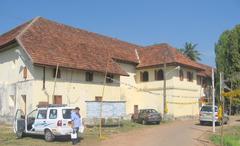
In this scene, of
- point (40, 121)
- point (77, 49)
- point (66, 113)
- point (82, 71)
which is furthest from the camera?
point (77, 49)

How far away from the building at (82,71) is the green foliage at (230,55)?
27.3 ft

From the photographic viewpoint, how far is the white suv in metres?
20.6

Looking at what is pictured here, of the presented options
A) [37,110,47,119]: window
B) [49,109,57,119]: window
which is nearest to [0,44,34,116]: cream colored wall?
[37,110,47,119]: window

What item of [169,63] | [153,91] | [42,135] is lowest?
[42,135]

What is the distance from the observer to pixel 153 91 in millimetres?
42844

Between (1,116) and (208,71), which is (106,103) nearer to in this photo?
(1,116)

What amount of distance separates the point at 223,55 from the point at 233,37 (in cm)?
294

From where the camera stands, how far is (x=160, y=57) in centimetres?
4316

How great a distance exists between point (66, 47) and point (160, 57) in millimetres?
13251

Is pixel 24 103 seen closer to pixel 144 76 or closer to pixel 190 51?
pixel 144 76

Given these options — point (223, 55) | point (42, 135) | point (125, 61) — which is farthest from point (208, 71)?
point (42, 135)

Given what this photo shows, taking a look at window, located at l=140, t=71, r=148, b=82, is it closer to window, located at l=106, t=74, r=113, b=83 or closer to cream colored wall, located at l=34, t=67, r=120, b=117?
cream colored wall, located at l=34, t=67, r=120, b=117

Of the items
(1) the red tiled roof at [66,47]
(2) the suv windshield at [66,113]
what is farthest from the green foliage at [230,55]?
(2) the suv windshield at [66,113]

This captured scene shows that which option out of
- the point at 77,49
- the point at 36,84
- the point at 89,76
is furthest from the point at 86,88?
the point at 36,84
